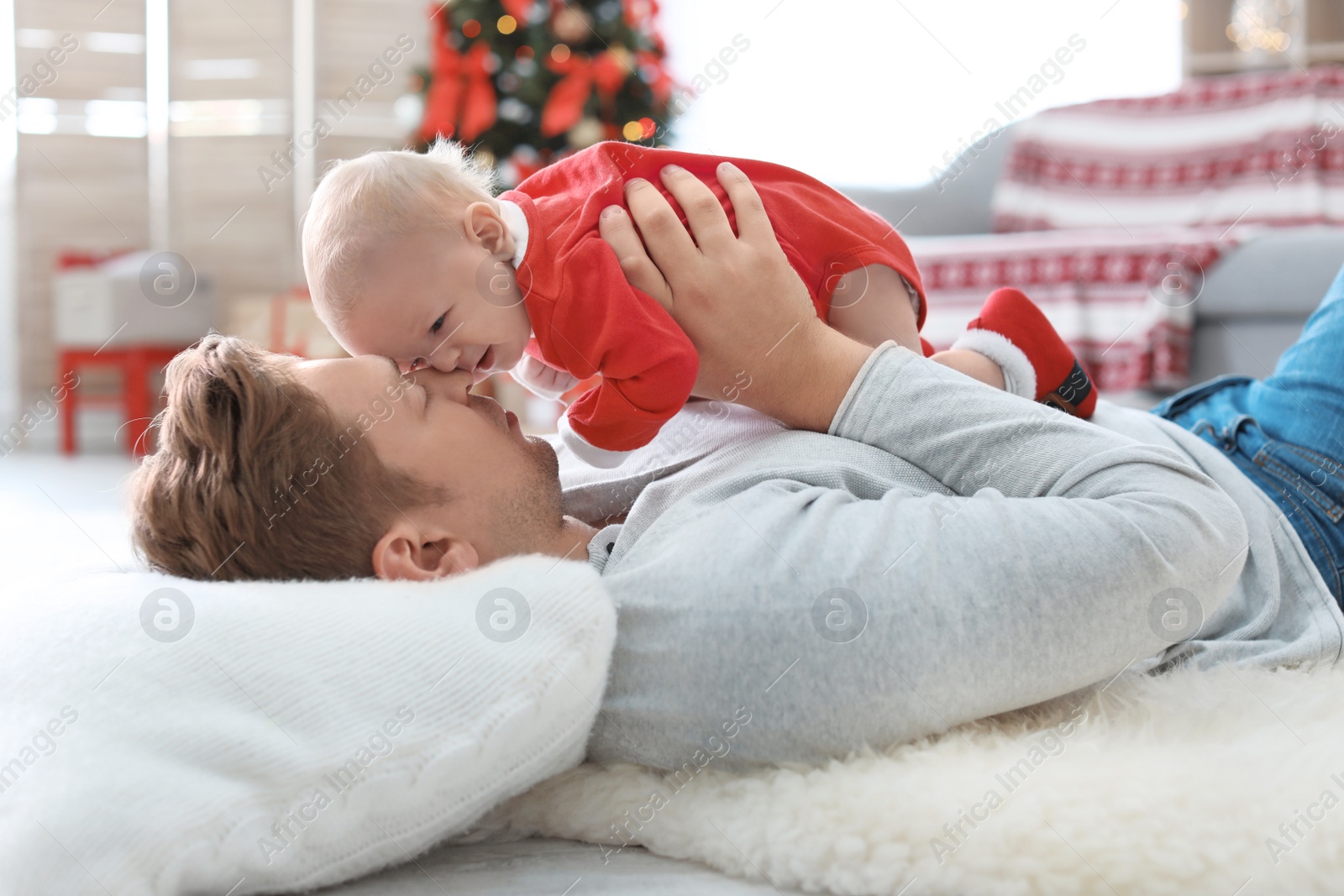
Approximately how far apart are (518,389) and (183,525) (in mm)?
3707

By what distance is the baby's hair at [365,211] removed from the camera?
3.42 feet

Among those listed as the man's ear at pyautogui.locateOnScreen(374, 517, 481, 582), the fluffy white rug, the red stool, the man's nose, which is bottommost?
the red stool

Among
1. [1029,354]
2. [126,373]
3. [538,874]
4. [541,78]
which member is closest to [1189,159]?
[541,78]

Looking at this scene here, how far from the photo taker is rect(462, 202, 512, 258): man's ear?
3.55ft

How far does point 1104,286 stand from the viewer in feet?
10.4

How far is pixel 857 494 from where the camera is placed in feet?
3.11

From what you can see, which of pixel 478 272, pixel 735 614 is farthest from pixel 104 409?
pixel 735 614

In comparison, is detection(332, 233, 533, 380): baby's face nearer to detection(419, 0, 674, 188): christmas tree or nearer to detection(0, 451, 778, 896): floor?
detection(0, 451, 778, 896): floor

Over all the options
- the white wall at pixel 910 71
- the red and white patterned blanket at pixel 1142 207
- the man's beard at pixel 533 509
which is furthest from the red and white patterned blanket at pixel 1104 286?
the man's beard at pixel 533 509

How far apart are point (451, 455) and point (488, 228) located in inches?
10.5

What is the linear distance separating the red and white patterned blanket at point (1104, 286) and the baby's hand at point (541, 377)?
6.39 ft

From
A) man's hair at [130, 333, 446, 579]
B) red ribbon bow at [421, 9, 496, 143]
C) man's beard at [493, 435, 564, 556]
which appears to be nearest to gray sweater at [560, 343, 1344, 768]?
man's beard at [493, 435, 564, 556]

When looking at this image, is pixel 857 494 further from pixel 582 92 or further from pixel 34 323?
pixel 34 323

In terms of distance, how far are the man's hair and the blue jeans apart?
90cm
